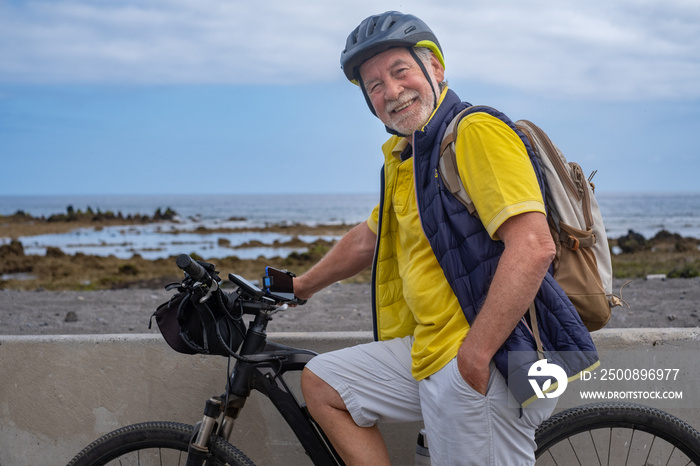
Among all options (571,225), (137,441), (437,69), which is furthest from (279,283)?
(571,225)

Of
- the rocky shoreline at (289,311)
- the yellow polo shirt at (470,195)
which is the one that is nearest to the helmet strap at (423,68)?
the yellow polo shirt at (470,195)

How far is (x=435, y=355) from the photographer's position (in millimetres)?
2020

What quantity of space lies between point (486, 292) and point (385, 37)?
913 mm

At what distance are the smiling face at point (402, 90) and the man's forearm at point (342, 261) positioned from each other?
22.1 inches

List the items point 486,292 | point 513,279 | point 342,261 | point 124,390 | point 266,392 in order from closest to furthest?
point 513,279 < point 486,292 < point 266,392 < point 342,261 < point 124,390

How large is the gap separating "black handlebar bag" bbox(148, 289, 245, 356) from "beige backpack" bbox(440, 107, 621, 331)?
2.88ft

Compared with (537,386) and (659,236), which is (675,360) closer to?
(537,386)

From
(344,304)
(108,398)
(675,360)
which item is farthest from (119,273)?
(675,360)

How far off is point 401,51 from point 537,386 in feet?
3.87

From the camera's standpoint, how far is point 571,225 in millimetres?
2006

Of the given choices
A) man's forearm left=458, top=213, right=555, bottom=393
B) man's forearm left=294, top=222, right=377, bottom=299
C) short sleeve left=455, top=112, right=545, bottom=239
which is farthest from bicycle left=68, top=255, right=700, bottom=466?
short sleeve left=455, top=112, right=545, bottom=239

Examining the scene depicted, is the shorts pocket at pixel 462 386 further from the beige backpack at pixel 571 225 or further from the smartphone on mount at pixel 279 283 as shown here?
the smartphone on mount at pixel 279 283

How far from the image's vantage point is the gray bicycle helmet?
2176 mm

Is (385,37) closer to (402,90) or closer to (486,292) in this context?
(402,90)
